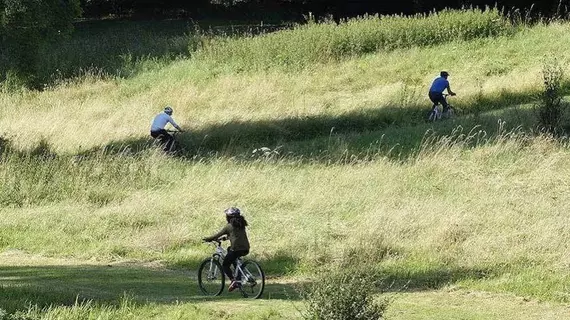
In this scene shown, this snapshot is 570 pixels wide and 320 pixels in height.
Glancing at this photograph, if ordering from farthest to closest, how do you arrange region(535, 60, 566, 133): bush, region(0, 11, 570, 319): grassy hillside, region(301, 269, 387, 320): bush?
1. region(535, 60, 566, 133): bush
2. region(0, 11, 570, 319): grassy hillside
3. region(301, 269, 387, 320): bush

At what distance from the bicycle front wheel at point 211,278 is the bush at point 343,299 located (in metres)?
3.28

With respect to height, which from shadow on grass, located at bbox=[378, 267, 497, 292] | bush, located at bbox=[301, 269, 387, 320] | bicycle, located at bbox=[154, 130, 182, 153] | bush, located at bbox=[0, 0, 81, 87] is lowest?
bicycle, located at bbox=[154, 130, 182, 153]

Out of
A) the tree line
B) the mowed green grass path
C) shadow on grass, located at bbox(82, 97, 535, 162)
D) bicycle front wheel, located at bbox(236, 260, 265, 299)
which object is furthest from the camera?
the tree line

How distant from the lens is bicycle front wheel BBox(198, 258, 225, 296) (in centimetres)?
1290

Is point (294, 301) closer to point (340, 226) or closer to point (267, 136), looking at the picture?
point (340, 226)

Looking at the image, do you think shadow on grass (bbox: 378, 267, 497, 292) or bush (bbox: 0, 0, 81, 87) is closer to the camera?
shadow on grass (bbox: 378, 267, 497, 292)

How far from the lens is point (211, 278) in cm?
1311

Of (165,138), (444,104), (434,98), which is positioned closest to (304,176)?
(165,138)

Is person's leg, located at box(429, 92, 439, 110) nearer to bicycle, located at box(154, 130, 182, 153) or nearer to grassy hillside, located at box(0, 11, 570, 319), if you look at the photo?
grassy hillside, located at box(0, 11, 570, 319)

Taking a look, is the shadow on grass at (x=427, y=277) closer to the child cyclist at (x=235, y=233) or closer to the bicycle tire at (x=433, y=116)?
the child cyclist at (x=235, y=233)

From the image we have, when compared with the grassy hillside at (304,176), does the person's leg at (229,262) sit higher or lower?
higher

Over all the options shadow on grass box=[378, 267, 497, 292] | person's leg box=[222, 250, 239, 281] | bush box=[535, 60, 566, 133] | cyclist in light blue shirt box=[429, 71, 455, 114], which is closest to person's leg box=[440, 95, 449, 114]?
cyclist in light blue shirt box=[429, 71, 455, 114]

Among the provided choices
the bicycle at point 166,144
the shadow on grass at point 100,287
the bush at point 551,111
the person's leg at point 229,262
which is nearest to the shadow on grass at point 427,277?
the shadow on grass at point 100,287

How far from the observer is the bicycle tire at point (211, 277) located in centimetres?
1288
